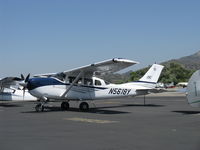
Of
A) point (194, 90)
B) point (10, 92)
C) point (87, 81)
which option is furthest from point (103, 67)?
point (10, 92)

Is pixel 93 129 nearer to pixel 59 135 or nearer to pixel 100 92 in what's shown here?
pixel 59 135

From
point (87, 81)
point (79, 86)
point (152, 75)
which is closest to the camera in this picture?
point (79, 86)

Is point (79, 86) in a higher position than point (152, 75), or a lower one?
lower

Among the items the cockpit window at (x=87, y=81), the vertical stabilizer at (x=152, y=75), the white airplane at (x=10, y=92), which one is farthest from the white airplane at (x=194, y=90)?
the white airplane at (x=10, y=92)

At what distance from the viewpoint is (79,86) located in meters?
18.4

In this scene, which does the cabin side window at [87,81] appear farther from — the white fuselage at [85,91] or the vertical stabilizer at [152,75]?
the vertical stabilizer at [152,75]

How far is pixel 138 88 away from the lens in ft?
68.0

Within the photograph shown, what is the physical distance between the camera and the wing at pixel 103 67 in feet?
52.5

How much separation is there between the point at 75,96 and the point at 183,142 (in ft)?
37.1

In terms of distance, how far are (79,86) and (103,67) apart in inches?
77.0

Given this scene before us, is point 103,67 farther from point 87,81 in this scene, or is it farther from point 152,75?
point 152,75

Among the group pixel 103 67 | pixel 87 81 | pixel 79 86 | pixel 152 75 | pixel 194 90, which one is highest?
pixel 103 67

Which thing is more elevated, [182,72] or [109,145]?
[182,72]

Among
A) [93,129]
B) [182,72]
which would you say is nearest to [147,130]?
[93,129]
